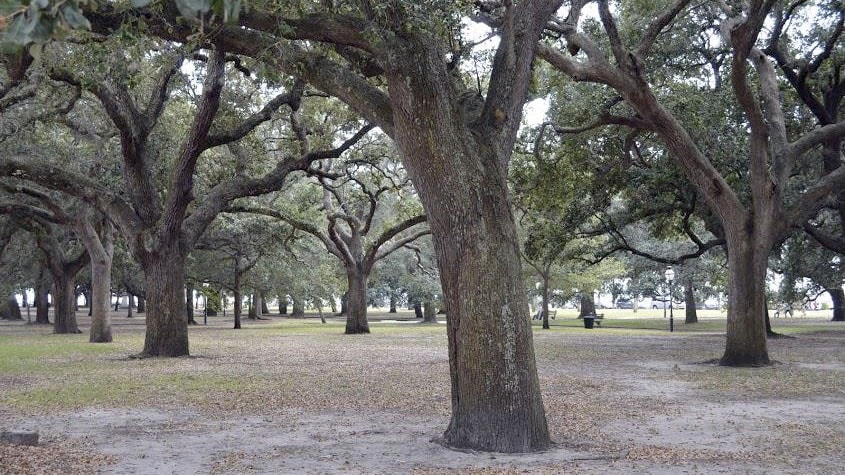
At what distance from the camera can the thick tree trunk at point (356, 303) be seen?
2995 cm

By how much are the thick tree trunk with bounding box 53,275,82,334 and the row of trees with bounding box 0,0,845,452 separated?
0.41 m

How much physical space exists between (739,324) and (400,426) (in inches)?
365

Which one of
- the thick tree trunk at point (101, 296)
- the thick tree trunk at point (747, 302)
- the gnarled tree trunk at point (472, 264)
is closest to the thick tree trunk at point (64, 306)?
the thick tree trunk at point (101, 296)

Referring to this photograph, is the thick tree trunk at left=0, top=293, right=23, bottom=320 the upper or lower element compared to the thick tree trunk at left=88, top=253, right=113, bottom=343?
lower

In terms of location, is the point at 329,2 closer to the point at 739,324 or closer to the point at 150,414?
the point at 150,414

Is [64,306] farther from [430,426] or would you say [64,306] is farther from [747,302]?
[430,426]

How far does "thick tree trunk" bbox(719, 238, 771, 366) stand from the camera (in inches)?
580

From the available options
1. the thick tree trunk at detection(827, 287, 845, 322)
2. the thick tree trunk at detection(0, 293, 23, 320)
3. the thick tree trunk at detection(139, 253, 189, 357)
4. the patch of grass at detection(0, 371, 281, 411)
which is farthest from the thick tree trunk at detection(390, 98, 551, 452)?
the thick tree trunk at detection(0, 293, 23, 320)

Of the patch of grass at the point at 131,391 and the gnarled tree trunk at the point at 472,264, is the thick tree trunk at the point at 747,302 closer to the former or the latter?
the patch of grass at the point at 131,391

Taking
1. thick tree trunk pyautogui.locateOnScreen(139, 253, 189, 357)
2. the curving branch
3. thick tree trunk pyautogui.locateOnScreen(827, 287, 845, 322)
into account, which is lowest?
thick tree trunk pyautogui.locateOnScreen(827, 287, 845, 322)

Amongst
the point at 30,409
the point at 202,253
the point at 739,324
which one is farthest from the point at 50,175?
the point at 202,253

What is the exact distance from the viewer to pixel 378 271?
46.2m

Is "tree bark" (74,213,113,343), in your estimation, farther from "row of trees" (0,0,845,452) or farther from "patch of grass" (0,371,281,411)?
"patch of grass" (0,371,281,411)

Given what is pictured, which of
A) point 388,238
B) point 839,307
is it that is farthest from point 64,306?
point 839,307
